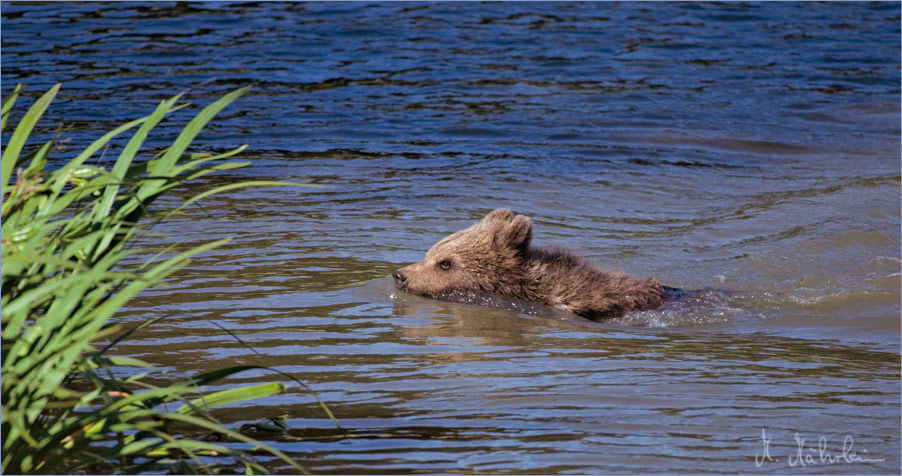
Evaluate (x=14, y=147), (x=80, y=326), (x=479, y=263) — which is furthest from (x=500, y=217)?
(x=80, y=326)

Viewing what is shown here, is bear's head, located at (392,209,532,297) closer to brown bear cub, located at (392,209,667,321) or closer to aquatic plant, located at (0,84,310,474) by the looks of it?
brown bear cub, located at (392,209,667,321)

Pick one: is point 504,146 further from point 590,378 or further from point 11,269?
point 11,269

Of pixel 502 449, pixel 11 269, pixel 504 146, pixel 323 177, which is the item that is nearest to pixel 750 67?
pixel 504 146

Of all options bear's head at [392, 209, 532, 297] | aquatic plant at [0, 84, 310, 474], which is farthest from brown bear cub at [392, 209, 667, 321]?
aquatic plant at [0, 84, 310, 474]

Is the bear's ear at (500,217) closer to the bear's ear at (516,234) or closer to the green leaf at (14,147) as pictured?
the bear's ear at (516,234)

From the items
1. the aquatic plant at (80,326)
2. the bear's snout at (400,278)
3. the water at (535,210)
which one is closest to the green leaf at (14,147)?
the aquatic plant at (80,326)

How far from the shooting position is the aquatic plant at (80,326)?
10.8 feet

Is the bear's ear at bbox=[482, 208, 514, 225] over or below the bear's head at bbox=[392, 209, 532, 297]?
over

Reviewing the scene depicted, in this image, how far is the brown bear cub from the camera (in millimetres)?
7961

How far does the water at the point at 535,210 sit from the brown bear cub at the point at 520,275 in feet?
0.75

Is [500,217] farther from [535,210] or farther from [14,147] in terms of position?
[14,147]

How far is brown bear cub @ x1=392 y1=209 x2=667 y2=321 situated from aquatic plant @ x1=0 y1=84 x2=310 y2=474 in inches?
166

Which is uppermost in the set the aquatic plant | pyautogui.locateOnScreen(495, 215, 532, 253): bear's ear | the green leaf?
the green leaf

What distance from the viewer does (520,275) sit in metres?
8.20
